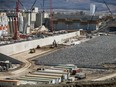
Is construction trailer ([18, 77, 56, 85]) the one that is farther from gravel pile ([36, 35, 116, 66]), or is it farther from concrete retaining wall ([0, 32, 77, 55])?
concrete retaining wall ([0, 32, 77, 55])

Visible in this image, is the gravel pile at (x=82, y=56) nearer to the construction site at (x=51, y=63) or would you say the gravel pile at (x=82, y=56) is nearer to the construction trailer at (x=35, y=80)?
the construction site at (x=51, y=63)

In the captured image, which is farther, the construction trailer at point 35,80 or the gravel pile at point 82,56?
the gravel pile at point 82,56

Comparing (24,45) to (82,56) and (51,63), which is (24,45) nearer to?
(82,56)

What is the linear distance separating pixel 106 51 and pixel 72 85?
319 inches

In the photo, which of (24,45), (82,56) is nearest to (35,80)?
(82,56)

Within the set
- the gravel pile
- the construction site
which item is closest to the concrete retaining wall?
the construction site

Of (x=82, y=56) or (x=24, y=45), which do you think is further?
(x=24, y=45)

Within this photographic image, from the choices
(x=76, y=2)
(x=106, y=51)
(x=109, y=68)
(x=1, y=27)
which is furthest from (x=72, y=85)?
(x=76, y=2)

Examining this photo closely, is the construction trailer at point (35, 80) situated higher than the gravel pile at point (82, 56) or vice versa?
the construction trailer at point (35, 80)

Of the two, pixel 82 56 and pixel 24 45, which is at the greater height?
pixel 24 45

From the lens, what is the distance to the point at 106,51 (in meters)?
15.2

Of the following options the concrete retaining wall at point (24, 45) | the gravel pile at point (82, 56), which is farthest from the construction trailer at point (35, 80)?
the concrete retaining wall at point (24, 45)

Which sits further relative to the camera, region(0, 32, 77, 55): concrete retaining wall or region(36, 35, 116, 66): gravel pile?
region(0, 32, 77, 55): concrete retaining wall

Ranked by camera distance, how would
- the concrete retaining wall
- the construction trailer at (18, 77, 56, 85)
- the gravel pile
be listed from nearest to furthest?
the construction trailer at (18, 77, 56, 85) → the gravel pile → the concrete retaining wall
